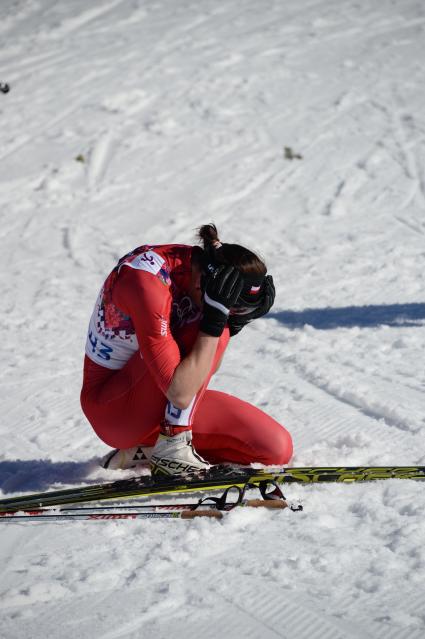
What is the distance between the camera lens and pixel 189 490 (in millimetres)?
3096

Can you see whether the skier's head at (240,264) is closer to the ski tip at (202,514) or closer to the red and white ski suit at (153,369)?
the red and white ski suit at (153,369)

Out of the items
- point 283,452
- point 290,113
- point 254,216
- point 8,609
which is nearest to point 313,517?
point 283,452

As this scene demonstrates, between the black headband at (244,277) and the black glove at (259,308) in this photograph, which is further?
the black glove at (259,308)

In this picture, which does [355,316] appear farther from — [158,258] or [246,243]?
[158,258]

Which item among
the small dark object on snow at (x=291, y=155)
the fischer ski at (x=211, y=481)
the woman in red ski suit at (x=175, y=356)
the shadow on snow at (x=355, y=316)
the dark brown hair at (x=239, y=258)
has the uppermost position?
the dark brown hair at (x=239, y=258)

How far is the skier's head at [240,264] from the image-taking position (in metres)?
2.82

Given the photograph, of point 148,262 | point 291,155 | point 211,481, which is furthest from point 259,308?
point 291,155

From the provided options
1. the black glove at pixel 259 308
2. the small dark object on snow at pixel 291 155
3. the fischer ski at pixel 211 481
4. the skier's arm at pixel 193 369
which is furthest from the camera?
the small dark object on snow at pixel 291 155

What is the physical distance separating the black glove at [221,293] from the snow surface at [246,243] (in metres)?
0.81

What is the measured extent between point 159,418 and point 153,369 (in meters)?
0.38

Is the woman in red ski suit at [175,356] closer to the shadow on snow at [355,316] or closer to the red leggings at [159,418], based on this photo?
the red leggings at [159,418]

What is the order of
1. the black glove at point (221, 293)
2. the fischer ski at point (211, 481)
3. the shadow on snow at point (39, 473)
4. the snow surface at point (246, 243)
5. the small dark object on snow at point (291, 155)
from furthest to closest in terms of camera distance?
the small dark object on snow at point (291, 155) → the shadow on snow at point (39, 473) → the fischer ski at point (211, 481) → the black glove at point (221, 293) → the snow surface at point (246, 243)

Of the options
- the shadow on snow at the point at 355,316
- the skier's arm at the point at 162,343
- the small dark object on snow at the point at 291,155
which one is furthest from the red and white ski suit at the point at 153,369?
the small dark object on snow at the point at 291,155

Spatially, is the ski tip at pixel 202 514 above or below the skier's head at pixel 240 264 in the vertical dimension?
below
